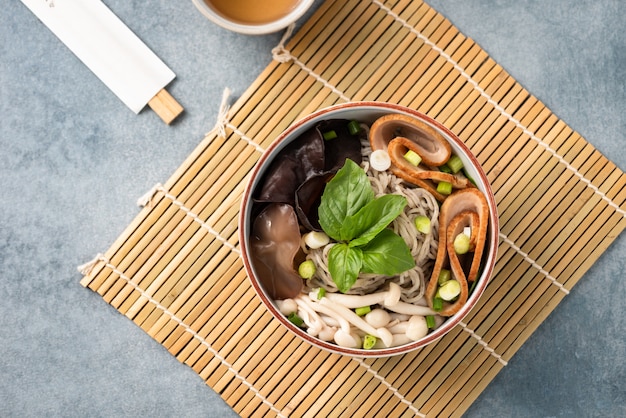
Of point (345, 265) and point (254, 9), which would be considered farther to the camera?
point (254, 9)

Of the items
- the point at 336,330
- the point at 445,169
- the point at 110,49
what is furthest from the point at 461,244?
the point at 110,49

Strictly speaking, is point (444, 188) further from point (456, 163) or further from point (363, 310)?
point (363, 310)

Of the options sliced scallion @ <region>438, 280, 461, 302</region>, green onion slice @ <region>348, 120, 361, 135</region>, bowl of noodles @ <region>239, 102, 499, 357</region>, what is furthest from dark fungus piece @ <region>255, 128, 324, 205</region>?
sliced scallion @ <region>438, 280, 461, 302</region>

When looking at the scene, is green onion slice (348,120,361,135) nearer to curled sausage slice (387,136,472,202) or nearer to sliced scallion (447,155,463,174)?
curled sausage slice (387,136,472,202)

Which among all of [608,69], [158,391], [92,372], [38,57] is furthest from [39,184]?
[608,69]

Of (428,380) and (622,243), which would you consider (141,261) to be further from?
(622,243)

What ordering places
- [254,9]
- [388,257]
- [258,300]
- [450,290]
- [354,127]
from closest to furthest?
Result: [388,257], [450,290], [354,127], [254,9], [258,300]
